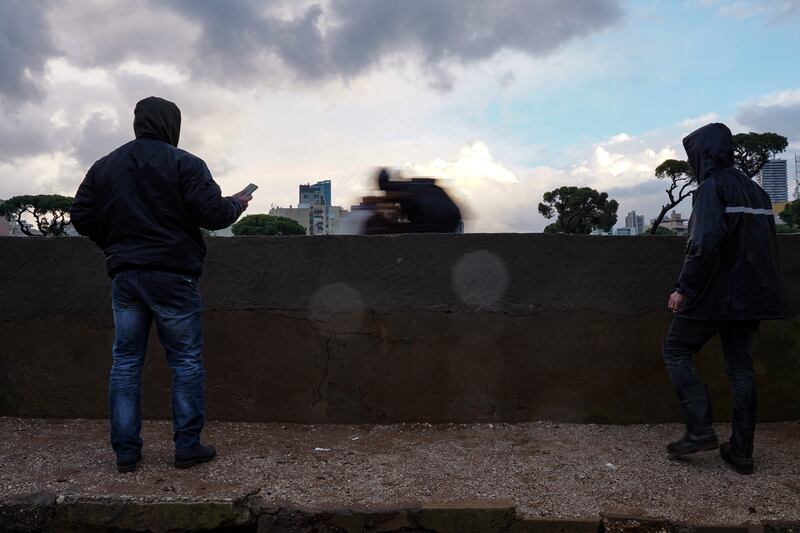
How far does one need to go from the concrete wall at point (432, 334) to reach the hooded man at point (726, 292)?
2.39 ft

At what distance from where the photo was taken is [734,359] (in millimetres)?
3213

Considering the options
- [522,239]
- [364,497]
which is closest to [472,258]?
[522,239]

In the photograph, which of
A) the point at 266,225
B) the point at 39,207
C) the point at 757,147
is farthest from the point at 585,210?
the point at 39,207

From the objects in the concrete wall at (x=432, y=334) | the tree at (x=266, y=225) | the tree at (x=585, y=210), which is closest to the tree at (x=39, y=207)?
the tree at (x=266, y=225)

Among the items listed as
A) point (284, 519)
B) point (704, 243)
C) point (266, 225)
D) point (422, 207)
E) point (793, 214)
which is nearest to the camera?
point (284, 519)

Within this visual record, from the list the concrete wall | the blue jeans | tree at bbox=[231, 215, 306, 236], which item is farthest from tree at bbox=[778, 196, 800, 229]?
the blue jeans

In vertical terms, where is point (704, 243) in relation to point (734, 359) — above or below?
above

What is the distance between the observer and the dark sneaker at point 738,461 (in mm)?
3104

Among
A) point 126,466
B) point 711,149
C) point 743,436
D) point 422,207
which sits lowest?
point 126,466

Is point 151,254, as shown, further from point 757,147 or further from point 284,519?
point 757,147

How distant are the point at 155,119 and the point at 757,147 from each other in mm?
49286

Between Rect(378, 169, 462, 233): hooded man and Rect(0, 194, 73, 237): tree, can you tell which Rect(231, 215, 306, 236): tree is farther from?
Rect(378, 169, 462, 233): hooded man

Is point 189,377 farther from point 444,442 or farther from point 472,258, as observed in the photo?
point 472,258

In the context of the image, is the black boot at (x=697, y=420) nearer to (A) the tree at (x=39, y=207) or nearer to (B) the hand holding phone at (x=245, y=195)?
(B) the hand holding phone at (x=245, y=195)
